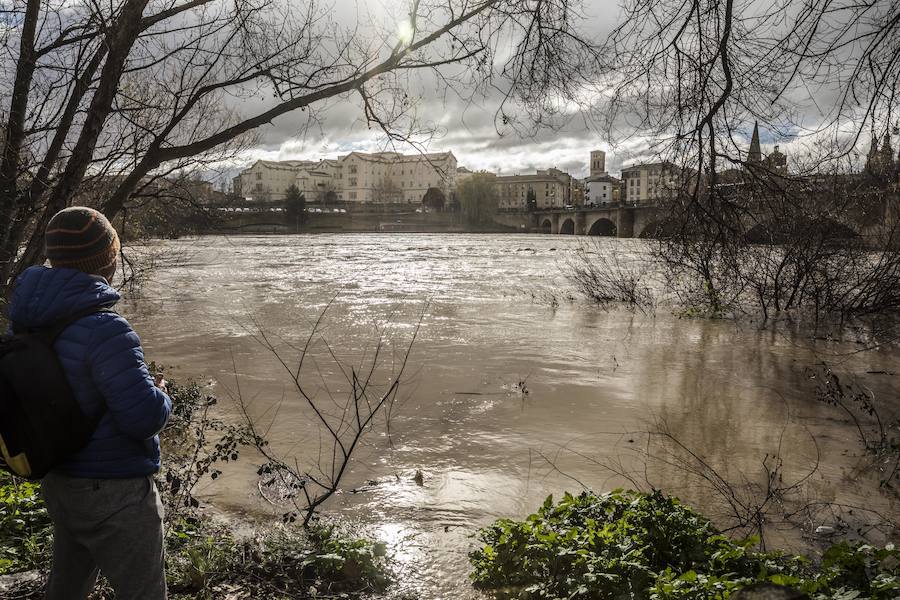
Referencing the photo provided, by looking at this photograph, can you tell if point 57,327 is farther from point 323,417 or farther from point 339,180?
point 339,180

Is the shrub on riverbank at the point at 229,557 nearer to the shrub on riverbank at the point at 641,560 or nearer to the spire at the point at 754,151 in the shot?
the shrub on riverbank at the point at 641,560

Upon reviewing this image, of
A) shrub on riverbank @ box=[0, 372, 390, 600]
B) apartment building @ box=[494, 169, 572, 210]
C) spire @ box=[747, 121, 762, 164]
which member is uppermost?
apartment building @ box=[494, 169, 572, 210]

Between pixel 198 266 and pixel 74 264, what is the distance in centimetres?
3163

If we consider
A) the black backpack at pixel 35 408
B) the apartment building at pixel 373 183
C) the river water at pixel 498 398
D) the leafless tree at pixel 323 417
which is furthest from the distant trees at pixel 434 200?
the black backpack at pixel 35 408

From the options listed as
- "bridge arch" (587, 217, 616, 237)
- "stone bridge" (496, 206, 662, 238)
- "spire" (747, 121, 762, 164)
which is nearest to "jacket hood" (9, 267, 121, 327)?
"spire" (747, 121, 762, 164)

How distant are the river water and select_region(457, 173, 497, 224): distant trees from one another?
257 ft

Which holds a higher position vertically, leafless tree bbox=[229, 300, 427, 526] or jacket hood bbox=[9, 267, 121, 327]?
jacket hood bbox=[9, 267, 121, 327]

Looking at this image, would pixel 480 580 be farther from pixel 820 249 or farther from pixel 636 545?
pixel 820 249

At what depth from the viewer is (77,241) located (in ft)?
7.09

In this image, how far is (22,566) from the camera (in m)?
3.42

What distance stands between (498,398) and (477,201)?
3530 inches

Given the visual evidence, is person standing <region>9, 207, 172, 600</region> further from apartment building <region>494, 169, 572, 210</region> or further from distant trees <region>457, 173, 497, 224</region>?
apartment building <region>494, 169, 572, 210</region>

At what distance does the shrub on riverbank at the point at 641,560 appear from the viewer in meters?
2.96

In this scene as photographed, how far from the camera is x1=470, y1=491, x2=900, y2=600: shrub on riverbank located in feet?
9.71
